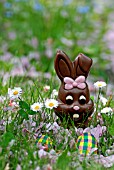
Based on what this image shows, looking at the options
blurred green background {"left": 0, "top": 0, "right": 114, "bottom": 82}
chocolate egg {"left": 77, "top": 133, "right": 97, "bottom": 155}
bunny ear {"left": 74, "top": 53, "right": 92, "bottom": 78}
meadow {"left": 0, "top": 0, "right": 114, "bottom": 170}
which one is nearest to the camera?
meadow {"left": 0, "top": 0, "right": 114, "bottom": 170}

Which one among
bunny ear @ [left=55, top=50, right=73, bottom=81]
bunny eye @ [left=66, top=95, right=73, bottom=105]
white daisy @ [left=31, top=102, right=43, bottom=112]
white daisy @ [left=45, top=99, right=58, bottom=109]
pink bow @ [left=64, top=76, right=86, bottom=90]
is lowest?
white daisy @ [left=31, top=102, right=43, bottom=112]

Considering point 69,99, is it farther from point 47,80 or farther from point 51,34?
point 51,34

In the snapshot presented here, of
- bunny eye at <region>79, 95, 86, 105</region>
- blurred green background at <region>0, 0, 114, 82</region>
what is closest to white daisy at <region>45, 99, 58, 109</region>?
bunny eye at <region>79, 95, 86, 105</region>

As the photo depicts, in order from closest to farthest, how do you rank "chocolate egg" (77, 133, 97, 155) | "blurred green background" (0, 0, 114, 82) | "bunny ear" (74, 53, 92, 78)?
"chocolate egg" (77, 133, 97, 155), "bunny ear" (74, 53, 92, 78), "blurred green background" (0, 0, 114, 82)

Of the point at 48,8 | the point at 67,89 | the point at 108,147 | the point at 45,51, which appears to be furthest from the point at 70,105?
the point at 48,8

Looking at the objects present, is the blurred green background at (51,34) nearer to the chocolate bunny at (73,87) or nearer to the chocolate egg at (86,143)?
the chocolate bunny at (73,87)

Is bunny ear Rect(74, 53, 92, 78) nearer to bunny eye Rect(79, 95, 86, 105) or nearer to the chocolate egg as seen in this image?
bunny eye Rect(79, 95, 86, 105)
